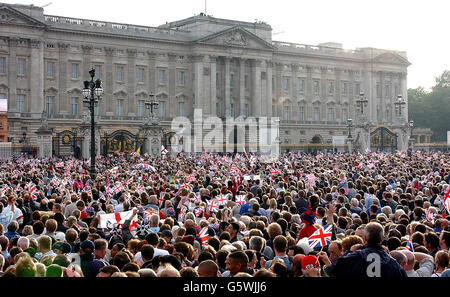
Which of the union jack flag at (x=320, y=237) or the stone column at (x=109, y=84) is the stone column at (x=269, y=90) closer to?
the stone column at (x=109, y=84)

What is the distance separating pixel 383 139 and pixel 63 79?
4139cm

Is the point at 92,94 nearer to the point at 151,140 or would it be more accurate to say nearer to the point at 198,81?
the point at 151,140

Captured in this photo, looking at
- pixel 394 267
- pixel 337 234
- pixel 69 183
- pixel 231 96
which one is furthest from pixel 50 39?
pixel 394 267

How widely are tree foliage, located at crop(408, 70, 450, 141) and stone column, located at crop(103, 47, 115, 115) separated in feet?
236

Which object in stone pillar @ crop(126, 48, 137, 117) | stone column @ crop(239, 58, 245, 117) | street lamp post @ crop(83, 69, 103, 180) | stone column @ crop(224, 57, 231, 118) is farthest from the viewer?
stone column @ crop(239, 58, 245, 117)

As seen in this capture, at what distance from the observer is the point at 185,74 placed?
89.2 metres

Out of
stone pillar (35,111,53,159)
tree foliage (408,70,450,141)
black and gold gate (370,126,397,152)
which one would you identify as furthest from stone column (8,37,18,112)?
tree foliage (408,70,450,141)

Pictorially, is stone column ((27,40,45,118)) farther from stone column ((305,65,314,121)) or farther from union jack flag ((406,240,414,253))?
union jack flag ((406,240,414,253))

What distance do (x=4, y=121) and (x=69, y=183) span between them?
4798 centimetres

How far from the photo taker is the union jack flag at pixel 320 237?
11.2 metres

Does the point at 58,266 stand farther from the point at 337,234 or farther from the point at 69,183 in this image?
the point at 69,183

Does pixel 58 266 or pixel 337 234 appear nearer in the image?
pixel 58 266

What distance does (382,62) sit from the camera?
10931 centimetres

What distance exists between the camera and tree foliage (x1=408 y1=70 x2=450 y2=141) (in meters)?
127
